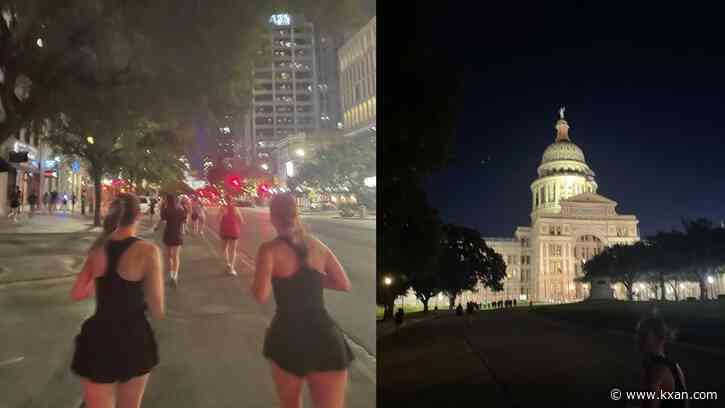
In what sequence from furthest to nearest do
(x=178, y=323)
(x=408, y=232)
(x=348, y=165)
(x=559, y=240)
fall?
(x=559, y=240), (x=408, y=232), (x=348, y=165), (x=178, y=323)

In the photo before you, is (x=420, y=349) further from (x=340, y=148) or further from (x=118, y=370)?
(x=118, y=370)

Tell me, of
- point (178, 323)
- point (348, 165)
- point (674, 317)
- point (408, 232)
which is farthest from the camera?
point (408, 232)

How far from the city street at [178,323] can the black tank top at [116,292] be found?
8 cm

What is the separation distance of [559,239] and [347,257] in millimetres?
6118

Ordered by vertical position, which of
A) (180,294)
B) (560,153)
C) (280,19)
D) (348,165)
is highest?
(560,153)

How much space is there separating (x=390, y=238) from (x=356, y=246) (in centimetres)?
282

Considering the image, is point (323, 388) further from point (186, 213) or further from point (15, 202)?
point (15, 202)

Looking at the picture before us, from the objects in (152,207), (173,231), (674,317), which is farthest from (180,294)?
(674,317)

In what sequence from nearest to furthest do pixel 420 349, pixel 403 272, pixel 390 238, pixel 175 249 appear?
pixel 175 249
pixel 420 349
pixel 390 238
pixel 403 272

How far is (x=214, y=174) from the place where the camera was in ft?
8.06

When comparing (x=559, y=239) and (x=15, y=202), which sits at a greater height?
(x=15, y=202)

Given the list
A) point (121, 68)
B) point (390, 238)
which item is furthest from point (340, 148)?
point (390, 238)

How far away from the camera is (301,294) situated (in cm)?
216

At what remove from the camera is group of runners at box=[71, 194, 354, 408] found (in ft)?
6.48
